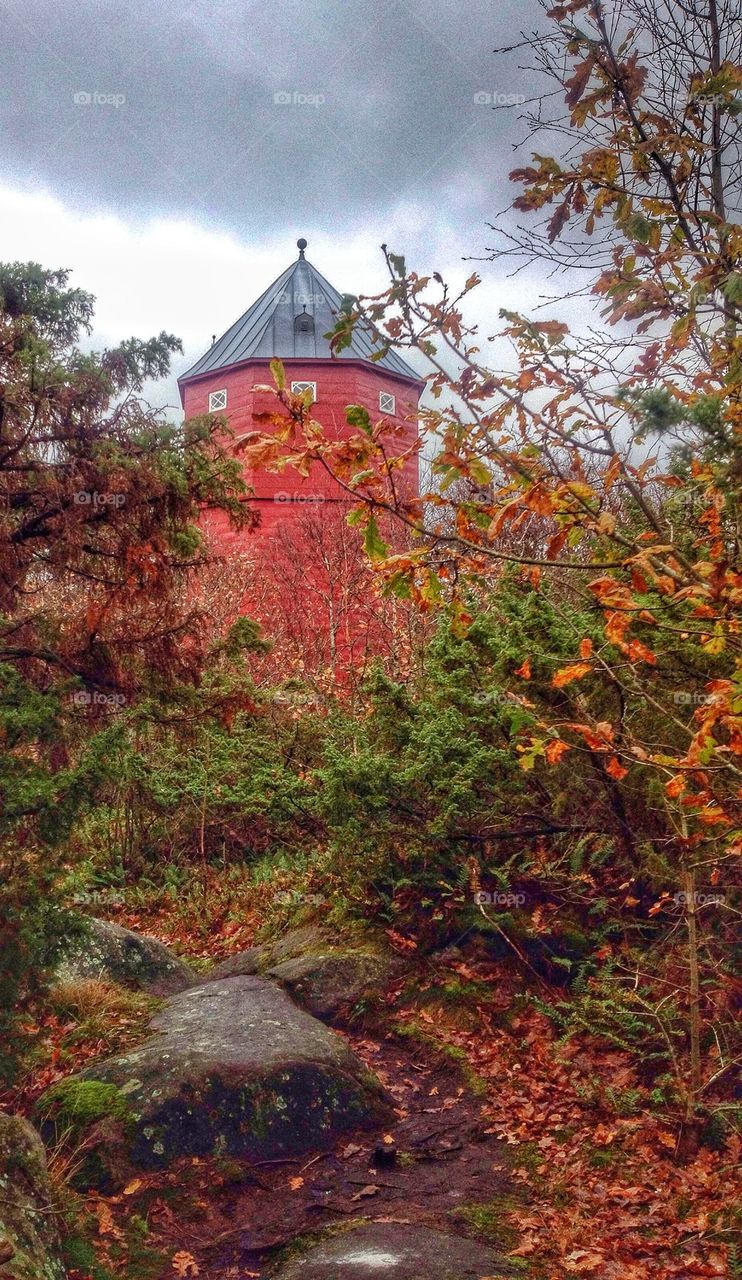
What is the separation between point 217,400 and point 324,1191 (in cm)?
2131

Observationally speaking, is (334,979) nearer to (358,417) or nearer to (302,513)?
(358,417)

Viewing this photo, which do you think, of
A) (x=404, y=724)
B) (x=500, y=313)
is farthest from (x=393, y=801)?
(x=500, y=313)

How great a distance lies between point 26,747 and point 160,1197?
92.1 inches

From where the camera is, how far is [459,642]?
7824 millimetres

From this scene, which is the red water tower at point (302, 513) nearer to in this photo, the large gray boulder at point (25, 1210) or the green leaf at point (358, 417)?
the large gray boulder at point (25, 1210)

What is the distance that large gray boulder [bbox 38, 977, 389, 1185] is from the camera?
18.0 ft

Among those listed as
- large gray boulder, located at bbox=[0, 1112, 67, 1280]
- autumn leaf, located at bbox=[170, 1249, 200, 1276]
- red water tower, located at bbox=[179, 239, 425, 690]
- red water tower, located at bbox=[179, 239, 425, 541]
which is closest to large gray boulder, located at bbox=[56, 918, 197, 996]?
autumn leaf, located at bbox=[170, 1249, 200, 1276]

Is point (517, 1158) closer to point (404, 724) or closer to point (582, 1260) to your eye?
point (582, 1260)

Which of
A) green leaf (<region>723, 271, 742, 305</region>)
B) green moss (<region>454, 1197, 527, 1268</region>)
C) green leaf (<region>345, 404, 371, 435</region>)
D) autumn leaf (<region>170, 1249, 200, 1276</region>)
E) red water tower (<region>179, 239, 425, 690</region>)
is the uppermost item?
red water tower (<region>179, 239, 425, 690</region>)

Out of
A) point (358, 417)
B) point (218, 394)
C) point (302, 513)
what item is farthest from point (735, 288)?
point (218, 394)

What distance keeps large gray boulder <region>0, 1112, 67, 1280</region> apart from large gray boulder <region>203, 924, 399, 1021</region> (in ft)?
10.6

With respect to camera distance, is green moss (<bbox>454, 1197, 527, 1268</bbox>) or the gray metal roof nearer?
green moss (<bbox>454, 1197, 527, 1268</bbox>)

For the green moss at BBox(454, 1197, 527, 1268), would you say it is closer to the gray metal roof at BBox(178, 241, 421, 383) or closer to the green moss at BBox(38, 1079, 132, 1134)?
the green moss at BBox(38, 1079, 132, 1134)

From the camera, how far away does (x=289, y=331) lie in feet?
83.0
